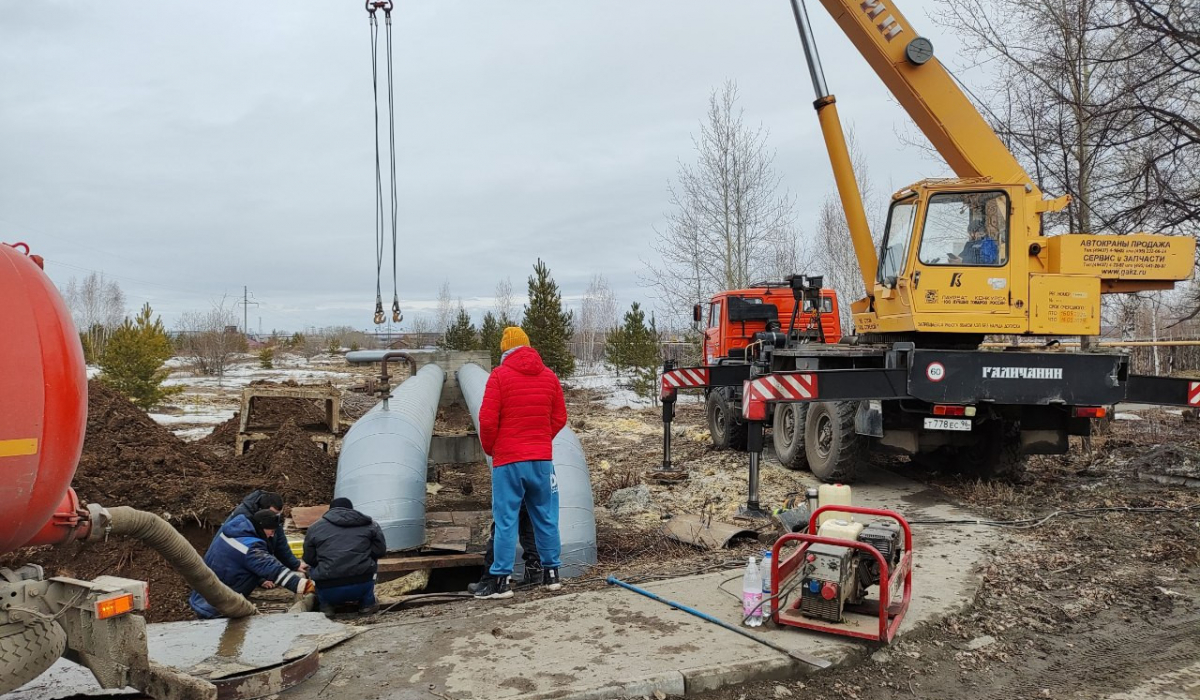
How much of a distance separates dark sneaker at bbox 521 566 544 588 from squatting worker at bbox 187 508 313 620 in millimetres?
1567

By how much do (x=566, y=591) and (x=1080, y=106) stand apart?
904 centimetres

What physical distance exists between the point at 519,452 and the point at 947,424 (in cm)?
458

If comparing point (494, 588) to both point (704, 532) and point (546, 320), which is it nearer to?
point (704, 532)

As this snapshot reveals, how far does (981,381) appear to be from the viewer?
723cm

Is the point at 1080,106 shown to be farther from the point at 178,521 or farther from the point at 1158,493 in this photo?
the point at 178,521

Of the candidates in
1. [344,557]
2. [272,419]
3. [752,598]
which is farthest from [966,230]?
[272,419]

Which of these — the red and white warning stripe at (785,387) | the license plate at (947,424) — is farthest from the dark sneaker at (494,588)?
the license plate at (947,424)

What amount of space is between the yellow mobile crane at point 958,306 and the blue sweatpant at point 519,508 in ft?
8.22

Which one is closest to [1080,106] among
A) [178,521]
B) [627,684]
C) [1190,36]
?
[1190,36]

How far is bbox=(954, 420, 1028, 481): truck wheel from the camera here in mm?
8672

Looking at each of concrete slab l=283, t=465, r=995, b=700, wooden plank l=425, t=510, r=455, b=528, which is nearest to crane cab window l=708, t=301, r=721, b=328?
wooden plank l=425, t=510, r=455, b=528

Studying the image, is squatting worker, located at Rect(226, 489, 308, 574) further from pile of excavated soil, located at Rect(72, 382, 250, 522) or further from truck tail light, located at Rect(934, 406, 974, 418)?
truck tail light, located at Rect(934, 406, 974, 418)

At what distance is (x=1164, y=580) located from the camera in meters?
5.32

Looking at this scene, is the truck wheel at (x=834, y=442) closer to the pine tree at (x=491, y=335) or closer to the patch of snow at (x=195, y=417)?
the patch of snow at (x=195, y=417)
